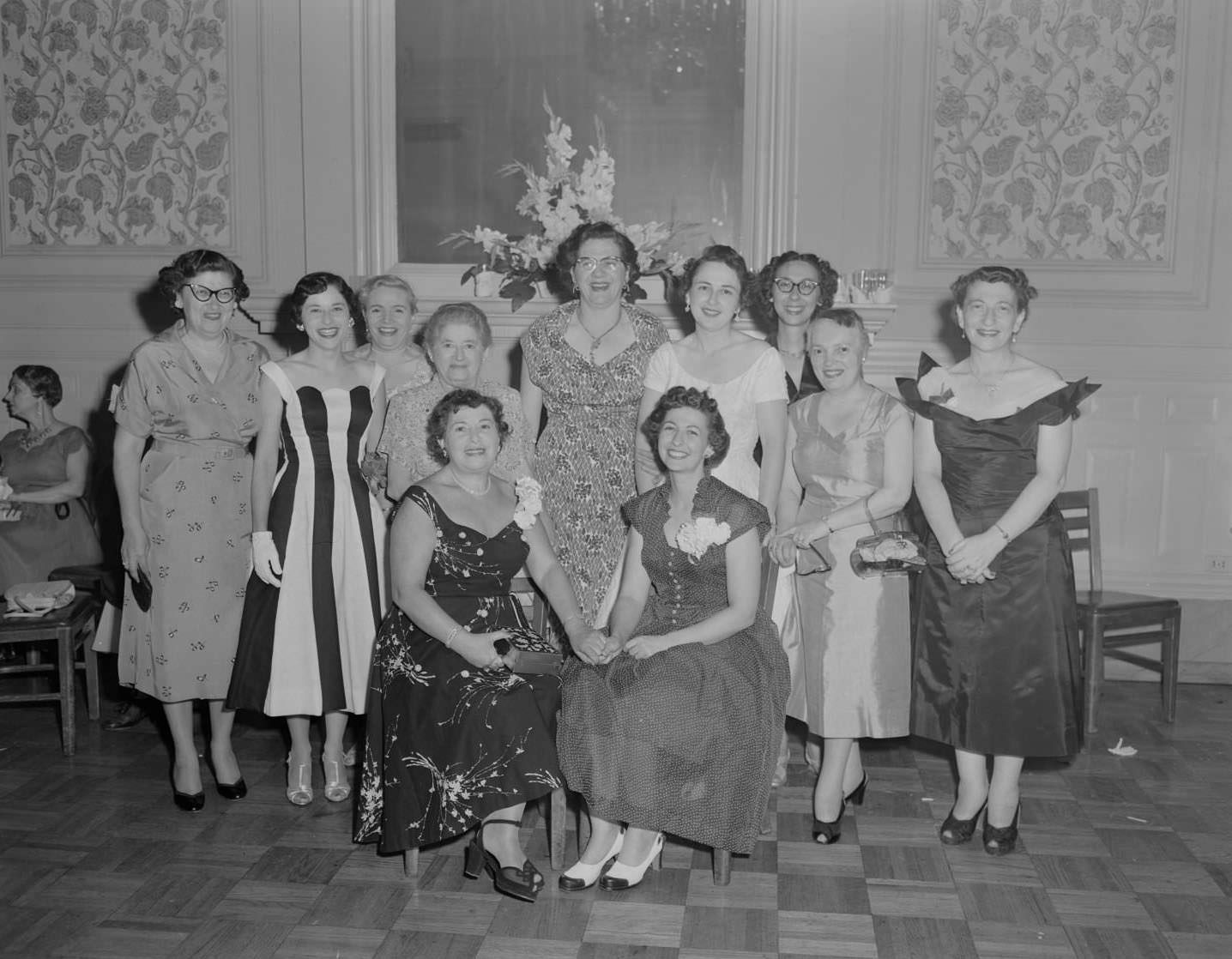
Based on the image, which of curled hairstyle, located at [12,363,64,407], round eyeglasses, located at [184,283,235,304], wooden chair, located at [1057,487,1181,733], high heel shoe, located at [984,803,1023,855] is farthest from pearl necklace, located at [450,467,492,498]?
curled hairstyle, located at [12,363,64,407]

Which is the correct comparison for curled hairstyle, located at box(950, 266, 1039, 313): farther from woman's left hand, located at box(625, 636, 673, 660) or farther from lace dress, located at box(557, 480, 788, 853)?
woman's left hand, located at box(625, 636, 673, 660)

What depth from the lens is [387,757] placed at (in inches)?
122

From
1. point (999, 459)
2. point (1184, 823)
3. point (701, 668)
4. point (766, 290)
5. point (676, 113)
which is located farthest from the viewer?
point (676, 113)

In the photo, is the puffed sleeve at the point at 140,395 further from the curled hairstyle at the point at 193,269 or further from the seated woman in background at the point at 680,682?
the seated woman in background at the point at 680,682

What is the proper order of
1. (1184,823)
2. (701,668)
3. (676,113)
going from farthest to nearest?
1. (676,113)
2. (1184,823)
3. (701,668)

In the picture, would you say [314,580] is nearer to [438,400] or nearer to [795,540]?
[438,400]

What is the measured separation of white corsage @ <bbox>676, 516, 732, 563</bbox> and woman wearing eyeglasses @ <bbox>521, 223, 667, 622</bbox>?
0.53 meters

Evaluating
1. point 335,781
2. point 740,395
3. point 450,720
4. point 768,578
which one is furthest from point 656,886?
point 740,395

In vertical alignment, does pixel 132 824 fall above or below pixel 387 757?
below

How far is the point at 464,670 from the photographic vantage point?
10.2 feet

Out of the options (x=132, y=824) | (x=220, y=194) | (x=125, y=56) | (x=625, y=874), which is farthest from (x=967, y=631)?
(x=125, y=56)

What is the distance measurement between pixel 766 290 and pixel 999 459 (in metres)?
1.00

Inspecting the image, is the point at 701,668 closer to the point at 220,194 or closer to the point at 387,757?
the point at 387,757

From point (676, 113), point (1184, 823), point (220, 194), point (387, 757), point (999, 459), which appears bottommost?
point (1184, 823)
